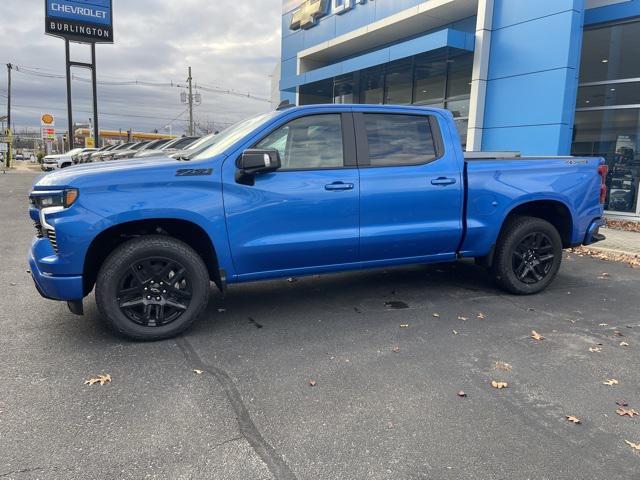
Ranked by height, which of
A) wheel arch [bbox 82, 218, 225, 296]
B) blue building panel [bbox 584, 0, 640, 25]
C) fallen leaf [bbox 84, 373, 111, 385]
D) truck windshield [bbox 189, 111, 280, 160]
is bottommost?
fallen leaf [bbox 84, 373, 111, 385]

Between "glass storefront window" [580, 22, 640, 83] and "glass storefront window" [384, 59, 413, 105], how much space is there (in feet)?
16.3

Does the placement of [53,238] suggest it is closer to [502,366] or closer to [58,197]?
[58,197]

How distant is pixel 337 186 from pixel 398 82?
1385 centimetres

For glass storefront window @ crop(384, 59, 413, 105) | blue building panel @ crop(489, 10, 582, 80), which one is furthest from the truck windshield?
glass storefront window @ crop(384, 59, 413, 105)

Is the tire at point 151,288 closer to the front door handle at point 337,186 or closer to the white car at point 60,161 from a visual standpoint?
the front door handle at point 337,186

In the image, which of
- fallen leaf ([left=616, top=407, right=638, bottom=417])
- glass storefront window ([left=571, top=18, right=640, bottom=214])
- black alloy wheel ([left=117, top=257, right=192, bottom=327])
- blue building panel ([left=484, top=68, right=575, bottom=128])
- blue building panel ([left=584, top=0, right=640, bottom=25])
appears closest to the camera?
fallen leaf ([left=616, top=407, right=638, bottom=417])

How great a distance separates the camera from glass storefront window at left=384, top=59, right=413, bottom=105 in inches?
629

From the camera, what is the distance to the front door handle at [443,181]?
196 inches

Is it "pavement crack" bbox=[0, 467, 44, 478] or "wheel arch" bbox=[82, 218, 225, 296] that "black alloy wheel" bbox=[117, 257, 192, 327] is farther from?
"pavement crack" bbox=[0, 467, 44, 478]

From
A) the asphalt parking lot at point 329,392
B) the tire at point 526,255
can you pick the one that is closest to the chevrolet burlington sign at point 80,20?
the asphalt parking lot at point 329,392

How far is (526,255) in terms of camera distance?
5.65 m

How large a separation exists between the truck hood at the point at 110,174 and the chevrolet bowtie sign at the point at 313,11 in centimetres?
1499

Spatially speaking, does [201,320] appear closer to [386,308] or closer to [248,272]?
[248,272]

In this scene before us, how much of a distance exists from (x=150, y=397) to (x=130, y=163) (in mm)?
2019
